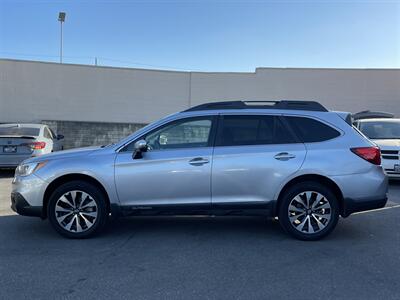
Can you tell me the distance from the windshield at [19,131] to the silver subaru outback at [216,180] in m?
6.52

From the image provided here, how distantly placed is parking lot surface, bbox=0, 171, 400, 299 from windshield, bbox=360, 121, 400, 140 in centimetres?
508

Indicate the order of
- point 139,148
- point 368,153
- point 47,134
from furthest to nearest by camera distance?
point 47,134 < point 368,153 < point 139,148

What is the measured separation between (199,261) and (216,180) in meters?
1.16

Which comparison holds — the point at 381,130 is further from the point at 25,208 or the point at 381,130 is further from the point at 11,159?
the point at 11,159

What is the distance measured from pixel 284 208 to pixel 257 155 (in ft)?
2.52

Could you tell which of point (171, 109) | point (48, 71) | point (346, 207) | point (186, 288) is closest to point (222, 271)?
point (186, 288)

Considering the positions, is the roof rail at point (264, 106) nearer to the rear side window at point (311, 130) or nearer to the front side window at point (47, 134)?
the rear side window at point (311, 130)

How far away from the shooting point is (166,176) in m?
5.67

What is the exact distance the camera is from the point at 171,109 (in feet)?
66.8

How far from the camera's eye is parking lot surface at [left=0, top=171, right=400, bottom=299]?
13.5 ft

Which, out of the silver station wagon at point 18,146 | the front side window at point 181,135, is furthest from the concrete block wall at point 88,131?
the front side window at point 181,135

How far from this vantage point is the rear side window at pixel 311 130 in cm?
584

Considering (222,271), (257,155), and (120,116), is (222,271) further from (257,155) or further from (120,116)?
(120,116)

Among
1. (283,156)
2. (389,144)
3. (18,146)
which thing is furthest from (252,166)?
(18,146)
